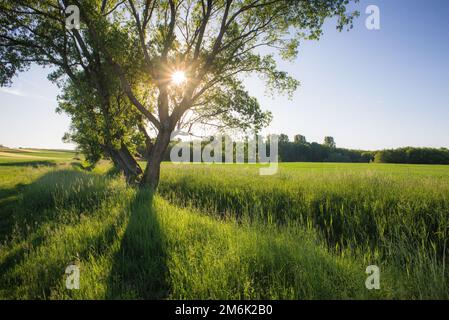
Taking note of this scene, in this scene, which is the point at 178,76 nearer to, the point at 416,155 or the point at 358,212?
the point at 358,212

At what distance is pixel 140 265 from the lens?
3.84 m

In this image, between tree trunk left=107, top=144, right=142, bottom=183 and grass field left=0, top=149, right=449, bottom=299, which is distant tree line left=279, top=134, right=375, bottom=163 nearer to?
tree trunk left=107, top=144, right=142, bottom=183

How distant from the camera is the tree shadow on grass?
3.20 metres

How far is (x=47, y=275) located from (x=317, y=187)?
8.79m

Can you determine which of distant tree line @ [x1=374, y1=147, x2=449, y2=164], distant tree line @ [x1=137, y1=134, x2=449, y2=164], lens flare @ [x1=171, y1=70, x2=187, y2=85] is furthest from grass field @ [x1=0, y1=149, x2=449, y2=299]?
distant tree line @ [x1=374, y1=147, x2=449, y2=164]

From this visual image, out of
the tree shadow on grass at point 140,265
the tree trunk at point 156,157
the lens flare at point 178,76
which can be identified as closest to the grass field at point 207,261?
the tree shadow on grass at point 140,265

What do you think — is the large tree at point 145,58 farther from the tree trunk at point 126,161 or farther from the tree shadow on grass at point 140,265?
the tree shadow on grass at point 140,265

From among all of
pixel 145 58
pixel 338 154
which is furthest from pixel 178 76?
pixel 338 154

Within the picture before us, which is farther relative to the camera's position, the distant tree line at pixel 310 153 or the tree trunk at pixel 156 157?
the distant tree line at pixel 310 153

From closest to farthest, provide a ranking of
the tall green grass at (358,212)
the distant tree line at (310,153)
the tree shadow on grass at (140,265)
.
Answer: the tree shadow on grass at (140,265), the tall green grass at (358,212), the distant tree line at (310,153)

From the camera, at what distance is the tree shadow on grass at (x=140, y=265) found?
320cm

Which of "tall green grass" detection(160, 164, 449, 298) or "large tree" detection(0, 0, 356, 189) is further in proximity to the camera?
"large tree" detection(0, 0, 356, 189)
